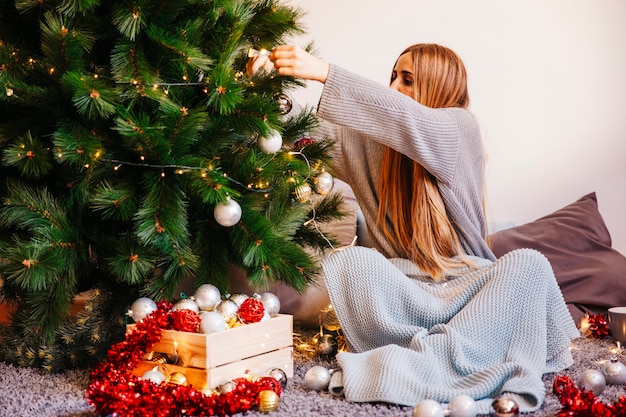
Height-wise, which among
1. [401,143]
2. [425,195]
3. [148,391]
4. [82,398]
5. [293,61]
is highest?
[293,61]

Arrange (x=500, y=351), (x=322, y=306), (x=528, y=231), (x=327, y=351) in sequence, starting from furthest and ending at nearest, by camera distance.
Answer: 1. (x=528, y=231)
2. (x=322, y=306)
3. (x=327, y=351)
4. (x=500, y=351)

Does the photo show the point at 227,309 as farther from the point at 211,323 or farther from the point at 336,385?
the point at 336,385

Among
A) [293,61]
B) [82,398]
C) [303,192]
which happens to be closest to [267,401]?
[82,398]

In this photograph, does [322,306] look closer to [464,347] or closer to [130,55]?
[464,347]

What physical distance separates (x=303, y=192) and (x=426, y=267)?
366mm

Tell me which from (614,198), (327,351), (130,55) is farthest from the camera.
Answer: (614,198)

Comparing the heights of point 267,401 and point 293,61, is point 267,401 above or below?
below

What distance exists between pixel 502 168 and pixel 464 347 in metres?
1.17

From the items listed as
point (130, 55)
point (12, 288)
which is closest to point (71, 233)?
point (12, 288)

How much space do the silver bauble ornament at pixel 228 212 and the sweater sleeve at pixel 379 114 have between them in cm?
39

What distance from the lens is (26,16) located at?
135 cm

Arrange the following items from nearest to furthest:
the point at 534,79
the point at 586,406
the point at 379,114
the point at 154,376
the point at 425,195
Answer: the point at 586,406, the point at 154,376, the point at 379,114, the point at 425,195, the point at 534,79

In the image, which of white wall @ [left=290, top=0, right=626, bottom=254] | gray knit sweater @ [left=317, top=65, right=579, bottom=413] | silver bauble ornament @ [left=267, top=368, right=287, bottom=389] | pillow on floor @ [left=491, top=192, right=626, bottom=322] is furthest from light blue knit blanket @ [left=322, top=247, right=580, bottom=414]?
white wall @ [left=290, top=0, right=626, bottom=254]

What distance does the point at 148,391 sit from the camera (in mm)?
1132
